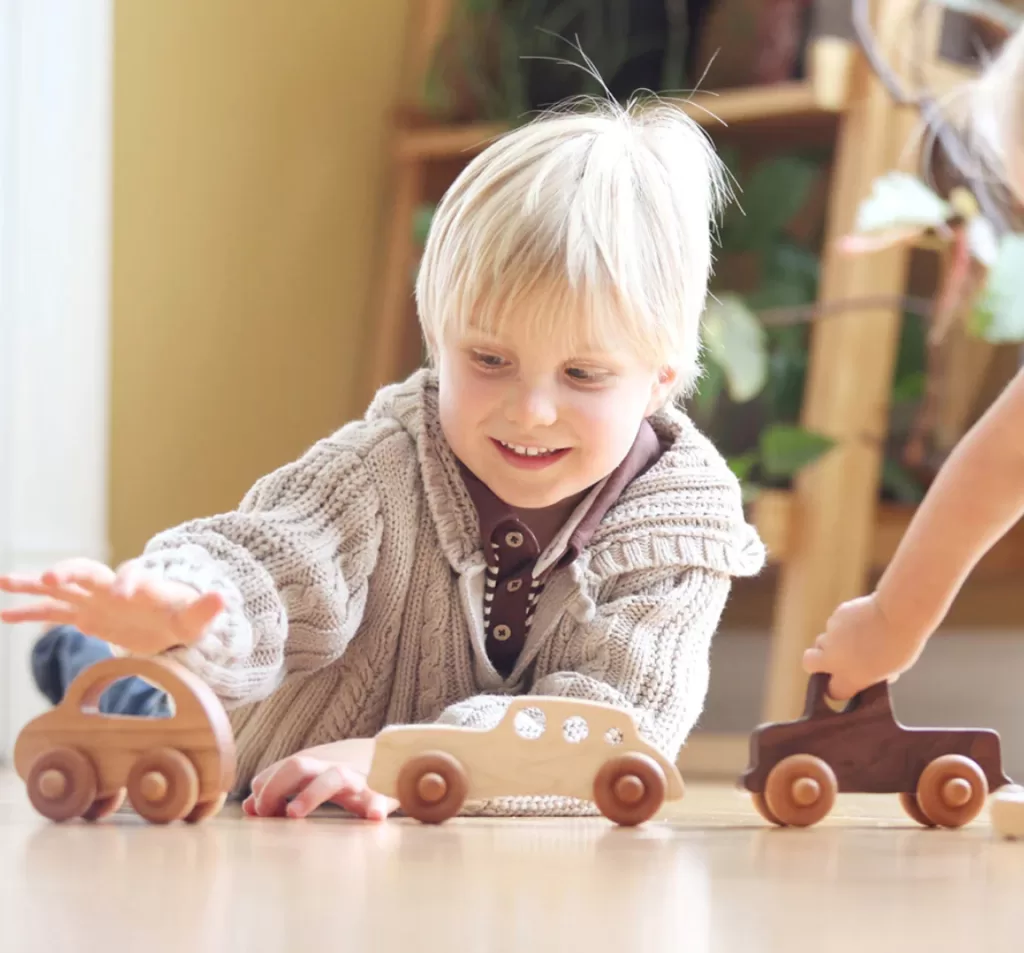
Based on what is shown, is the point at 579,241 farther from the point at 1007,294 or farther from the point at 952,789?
the point at 1007,294

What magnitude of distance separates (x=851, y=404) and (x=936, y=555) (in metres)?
1.00

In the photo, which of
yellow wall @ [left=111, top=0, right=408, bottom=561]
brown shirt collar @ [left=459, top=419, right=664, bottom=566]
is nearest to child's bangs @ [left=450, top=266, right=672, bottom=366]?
brown shirt collar @ [left=459, top=419, right=664, bottom=566]

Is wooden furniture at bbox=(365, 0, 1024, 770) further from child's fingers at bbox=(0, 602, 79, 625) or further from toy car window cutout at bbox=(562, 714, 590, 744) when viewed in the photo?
child's fingers at bbox=(0, 602, 79, 625)

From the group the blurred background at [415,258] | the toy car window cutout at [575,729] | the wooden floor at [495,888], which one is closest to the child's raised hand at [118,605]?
the wooden floor at [495,888]

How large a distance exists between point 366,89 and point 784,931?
198 cm

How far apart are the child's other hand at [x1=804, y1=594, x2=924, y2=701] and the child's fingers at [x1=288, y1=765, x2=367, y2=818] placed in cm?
29

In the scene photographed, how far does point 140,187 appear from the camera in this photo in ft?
6.86

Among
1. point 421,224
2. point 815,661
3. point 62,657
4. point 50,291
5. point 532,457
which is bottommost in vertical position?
point 62,657

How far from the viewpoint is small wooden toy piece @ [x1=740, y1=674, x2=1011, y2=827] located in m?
0.96

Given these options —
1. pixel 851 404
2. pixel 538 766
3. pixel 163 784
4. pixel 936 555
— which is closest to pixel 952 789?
pixel 936 555

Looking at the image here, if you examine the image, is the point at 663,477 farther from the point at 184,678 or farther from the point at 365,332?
the point at 365,332

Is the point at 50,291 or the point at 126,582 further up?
the point at 50,291

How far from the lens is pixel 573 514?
3.62 ft

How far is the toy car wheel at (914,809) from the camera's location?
0.98m
